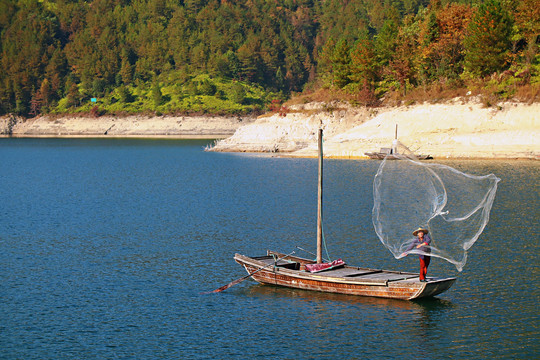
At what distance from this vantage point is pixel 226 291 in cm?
3047

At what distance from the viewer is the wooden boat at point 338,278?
90.6ft

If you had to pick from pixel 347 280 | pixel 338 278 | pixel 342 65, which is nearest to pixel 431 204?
pixel 347 280

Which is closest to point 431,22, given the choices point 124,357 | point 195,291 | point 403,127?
point 403,127

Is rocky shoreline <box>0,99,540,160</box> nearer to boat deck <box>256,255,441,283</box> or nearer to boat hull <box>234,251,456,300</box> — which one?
boat deck <box>256,255,441,283</box>

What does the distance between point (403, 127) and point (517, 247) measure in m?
65.9

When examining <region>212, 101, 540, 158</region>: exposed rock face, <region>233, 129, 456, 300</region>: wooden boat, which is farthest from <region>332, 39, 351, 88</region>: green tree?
<region>233, 129, 456, 300</region>: wooden boat

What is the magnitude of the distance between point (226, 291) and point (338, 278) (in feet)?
18.3

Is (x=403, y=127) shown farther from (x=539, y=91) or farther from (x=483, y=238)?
(x=483, y=238)

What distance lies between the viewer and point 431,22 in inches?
4594

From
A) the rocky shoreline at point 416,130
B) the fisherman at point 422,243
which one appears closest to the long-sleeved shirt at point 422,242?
the fisherman at point 422,243

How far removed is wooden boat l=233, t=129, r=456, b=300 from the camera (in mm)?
27609

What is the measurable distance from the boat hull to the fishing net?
1269mm

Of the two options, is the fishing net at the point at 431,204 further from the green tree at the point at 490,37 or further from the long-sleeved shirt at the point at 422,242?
the green tree at the point at 490,37

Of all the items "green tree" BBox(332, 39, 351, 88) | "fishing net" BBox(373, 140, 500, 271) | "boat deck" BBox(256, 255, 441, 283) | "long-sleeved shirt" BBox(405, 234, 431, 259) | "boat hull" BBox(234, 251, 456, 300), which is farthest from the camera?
"green tree" BBox(332, 39, 351, 88)
